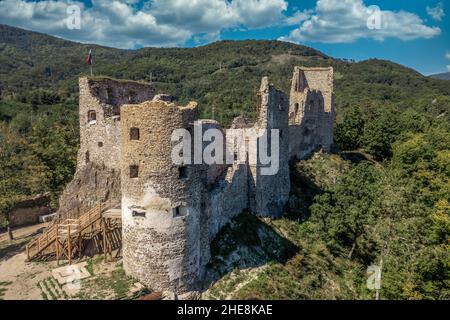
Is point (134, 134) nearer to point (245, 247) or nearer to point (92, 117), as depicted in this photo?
point (245, 247)

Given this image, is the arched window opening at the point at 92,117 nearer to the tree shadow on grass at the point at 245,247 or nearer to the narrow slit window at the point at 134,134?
the narrow slit window at the point at 134,134

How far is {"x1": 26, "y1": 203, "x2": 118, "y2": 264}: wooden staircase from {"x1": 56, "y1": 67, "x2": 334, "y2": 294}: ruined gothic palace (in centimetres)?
207

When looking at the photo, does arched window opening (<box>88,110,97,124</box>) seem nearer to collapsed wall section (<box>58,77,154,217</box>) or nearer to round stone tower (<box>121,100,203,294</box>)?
collapsed wall section (<box>58,77,154,217</box>)

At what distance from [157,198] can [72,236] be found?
877 cm

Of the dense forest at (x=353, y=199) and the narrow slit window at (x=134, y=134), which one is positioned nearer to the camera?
the narrow slit window at (x=134, y=134)

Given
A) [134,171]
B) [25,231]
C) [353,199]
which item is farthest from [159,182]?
[25,231]

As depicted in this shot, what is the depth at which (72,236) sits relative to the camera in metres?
23.1

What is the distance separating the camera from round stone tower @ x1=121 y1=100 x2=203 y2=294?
1778 centimetres

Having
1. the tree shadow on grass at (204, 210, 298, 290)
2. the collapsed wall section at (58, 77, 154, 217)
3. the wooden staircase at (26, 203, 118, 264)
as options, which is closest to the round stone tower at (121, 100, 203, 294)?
the tree shadow on grass at (204, 210, 298, 290)

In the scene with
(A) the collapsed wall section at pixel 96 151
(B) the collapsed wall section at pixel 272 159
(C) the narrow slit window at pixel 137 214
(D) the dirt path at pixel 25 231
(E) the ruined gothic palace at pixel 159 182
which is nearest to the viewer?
(E) the ruined gothic palace at pixel 159 182

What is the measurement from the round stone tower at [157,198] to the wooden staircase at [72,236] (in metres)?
4.90

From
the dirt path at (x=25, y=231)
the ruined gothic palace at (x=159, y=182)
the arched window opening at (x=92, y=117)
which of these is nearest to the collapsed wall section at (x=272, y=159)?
the ruined gothic palace at (x=159, y=182)

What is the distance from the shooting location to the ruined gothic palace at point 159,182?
58.9ft
